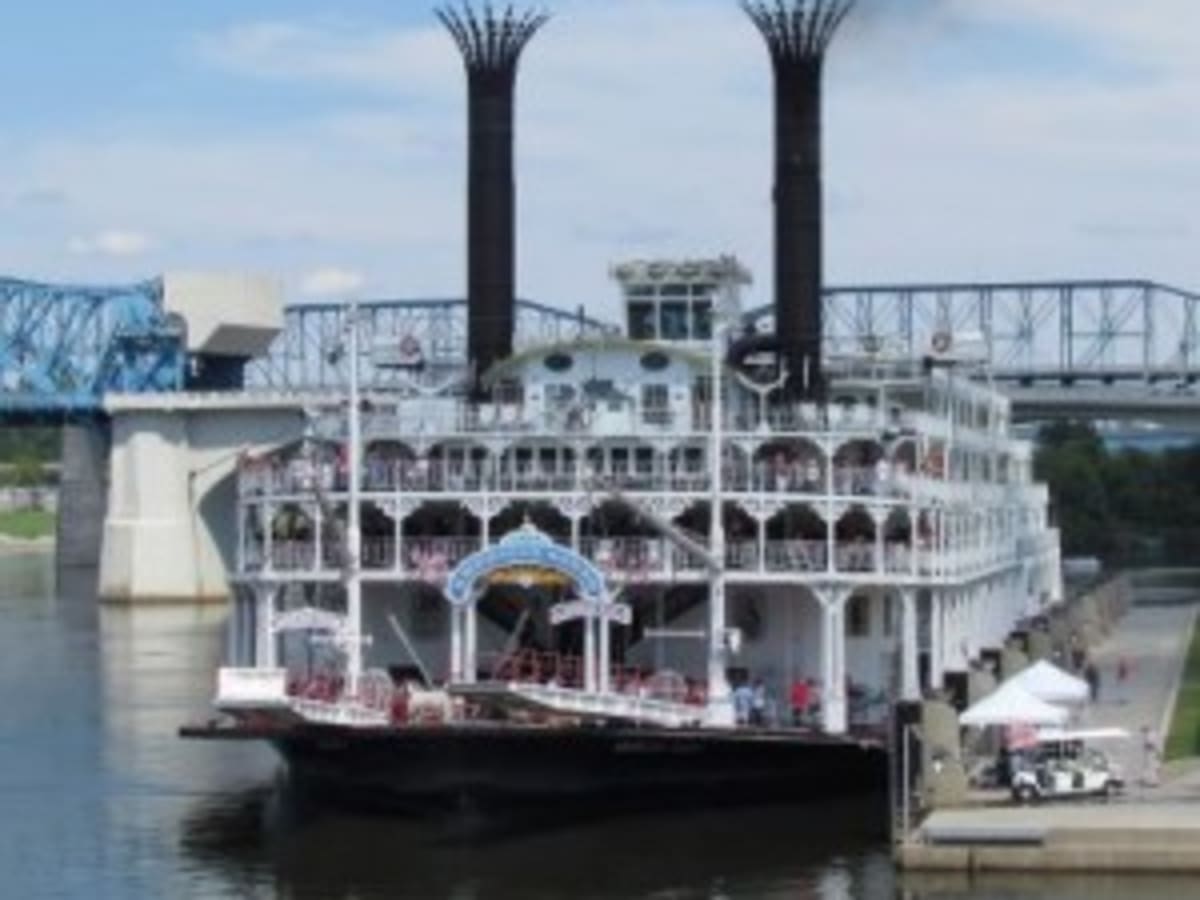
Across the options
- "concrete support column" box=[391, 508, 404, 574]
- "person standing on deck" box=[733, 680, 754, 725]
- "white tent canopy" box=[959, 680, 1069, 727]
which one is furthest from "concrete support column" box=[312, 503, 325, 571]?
"white tent canopy" box=[959, 680, 1069, 727]

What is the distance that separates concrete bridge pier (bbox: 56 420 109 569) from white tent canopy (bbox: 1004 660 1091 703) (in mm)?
132393

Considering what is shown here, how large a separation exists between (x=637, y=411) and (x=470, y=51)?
1461 cm

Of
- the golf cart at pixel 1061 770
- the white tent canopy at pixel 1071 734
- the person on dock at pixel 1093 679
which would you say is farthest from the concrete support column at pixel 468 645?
the person on dock at pixel 1093 679

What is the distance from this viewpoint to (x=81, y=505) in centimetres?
18638

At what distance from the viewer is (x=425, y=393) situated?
197 feet

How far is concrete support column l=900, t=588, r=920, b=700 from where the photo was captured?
5459 cm

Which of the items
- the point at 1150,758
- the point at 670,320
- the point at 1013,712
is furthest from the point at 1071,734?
the point at 670,320

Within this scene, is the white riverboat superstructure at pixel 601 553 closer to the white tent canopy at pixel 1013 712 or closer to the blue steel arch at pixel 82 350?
the white tent canopy at pixel 1013 712

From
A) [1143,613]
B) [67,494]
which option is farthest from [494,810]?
[67,494]

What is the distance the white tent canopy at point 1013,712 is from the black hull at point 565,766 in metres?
2.31

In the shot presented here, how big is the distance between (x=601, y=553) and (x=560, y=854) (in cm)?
656

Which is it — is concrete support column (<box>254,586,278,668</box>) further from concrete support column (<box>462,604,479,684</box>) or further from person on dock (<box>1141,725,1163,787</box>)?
person on dock (<box>1141,725,1163,787</box>)

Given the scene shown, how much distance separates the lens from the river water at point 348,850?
4597 cm

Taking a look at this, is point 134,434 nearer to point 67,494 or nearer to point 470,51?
point 67,494
